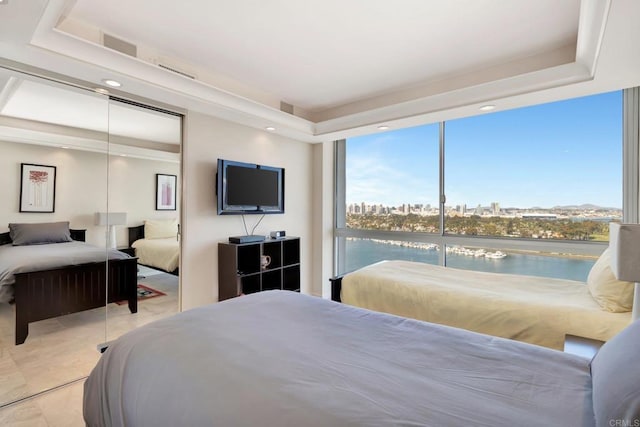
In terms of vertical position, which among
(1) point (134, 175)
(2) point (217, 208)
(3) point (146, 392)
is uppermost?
(1) point (134, 175)

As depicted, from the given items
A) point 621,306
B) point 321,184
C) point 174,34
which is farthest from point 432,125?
point 174,34

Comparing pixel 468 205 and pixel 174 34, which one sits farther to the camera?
pixel 468 205

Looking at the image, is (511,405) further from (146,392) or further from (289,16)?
(289,16)

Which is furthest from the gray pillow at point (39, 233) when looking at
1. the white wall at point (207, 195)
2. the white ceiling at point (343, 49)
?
the white ceiling at point (343, 49)

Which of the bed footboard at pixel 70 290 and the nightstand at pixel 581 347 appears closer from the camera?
the nightstand at pixel 581 347

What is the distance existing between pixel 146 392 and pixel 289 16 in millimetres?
2335

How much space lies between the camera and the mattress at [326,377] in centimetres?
90

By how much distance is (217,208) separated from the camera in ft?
11.1

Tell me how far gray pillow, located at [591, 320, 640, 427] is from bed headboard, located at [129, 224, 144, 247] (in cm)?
326

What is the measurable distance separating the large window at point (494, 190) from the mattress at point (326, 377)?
254 cm

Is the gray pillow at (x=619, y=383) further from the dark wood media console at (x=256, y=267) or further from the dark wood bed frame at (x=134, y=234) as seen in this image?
the dark wood bed frame at (x=134, y=234)

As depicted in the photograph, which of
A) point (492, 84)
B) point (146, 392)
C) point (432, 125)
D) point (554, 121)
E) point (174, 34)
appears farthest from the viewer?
point (432, 125)

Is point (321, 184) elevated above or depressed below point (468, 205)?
above

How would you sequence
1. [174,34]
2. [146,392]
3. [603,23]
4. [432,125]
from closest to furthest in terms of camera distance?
[146,392] → [603,23] → [174,34] → [432,125]
